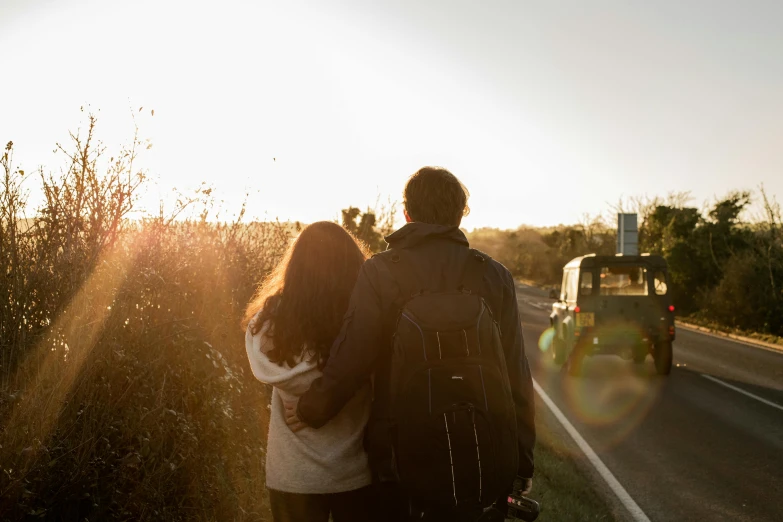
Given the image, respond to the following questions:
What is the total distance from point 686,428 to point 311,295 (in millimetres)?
8349

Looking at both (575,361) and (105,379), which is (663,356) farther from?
(105,379)

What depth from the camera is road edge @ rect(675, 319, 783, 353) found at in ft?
66.1

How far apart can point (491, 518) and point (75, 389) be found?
93.2 inches

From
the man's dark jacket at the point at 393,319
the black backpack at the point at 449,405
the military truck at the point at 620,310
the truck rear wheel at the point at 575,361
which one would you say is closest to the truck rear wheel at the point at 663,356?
the military truck at the point at 620,310

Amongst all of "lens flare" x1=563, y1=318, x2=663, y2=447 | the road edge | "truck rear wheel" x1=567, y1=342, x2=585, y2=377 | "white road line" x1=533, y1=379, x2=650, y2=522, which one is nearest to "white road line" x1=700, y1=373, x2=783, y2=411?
"lens flare" x1=563, y1=318, x2=663, y2=447

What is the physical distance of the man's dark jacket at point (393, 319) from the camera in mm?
2820

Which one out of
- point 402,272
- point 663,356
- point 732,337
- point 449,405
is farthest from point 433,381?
point 732,337

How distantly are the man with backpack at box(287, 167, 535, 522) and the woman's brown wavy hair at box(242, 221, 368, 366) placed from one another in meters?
0.17

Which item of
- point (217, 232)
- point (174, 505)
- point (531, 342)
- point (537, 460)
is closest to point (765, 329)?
point (531, 342)

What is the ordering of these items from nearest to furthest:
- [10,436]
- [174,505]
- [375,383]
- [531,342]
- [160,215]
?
[375,383] < [10,436] < [174,505] < [160,215] < [531,342]

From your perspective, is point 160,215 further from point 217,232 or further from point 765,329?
point 765,329

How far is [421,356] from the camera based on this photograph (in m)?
2.75

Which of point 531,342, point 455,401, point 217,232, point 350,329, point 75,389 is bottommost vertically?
point 531,342

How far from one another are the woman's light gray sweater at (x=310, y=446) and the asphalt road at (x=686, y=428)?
4436 mm
